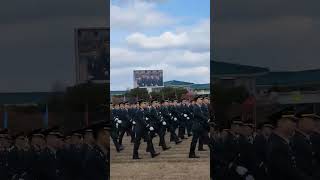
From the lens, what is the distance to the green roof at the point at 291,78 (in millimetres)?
4418

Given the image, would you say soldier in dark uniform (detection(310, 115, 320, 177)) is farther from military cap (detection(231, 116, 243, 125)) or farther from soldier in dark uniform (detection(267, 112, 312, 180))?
military cap (detection(231, 116, 243, 125))

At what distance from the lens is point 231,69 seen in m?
4.47

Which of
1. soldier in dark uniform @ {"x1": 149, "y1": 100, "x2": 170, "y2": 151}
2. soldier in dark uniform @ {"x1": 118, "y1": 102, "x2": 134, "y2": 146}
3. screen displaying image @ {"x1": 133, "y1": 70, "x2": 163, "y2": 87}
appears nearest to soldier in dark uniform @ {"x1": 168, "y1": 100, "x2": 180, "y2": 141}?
soldier in dark uniform @ {"x1": 149, "y1": 100, "x2": 170, "y2": 151}

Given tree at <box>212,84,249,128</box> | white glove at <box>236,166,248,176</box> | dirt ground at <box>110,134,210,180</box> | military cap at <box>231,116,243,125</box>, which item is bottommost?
dirt ground at <box>110,134,210,180</box>

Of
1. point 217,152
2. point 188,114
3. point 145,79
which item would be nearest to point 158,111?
point 188,114

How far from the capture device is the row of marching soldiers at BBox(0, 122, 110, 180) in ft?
14.7

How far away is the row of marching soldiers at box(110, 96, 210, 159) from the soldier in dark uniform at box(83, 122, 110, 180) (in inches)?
316

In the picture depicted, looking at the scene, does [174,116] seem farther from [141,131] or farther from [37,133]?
[37,133]

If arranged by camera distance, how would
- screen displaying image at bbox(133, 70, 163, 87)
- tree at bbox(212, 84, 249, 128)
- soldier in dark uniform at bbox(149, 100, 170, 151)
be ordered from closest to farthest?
tree at bbox(212, 84, 249, 128) < soldier in dark uniform at bbox(149, 100, 170, 151) < screen displaying image at bbox(133, 70, 163, 87)

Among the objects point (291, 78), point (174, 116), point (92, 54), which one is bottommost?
point (174, 116)

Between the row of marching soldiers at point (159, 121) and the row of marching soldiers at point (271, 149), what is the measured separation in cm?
795

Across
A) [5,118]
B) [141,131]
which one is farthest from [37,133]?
[141,131]

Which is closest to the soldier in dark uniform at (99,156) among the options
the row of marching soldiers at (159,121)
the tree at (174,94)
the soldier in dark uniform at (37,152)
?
the soldier in dark uniform at (37,152)

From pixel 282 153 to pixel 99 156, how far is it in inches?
56.4
